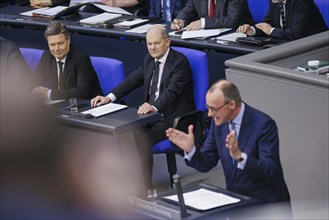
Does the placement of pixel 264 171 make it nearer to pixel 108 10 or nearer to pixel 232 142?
pixel 232 142

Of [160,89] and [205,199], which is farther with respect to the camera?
[160,89]

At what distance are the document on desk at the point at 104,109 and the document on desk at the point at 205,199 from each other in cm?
172

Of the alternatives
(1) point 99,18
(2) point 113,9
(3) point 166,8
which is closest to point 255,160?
(1) point 99,18

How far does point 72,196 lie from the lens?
4512 millimetres

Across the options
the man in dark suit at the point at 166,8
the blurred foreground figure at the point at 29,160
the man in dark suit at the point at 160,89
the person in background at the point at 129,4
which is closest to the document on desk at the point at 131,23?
the man in dark suit at the point at 166,8


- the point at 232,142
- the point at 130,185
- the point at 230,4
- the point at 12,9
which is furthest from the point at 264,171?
the point at 12,9

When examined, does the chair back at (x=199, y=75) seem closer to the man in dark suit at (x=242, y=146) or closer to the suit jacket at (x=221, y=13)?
the suit jacket at (x=221, y=13)

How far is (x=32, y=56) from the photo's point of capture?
8070mm

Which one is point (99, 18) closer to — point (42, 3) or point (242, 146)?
point (42, 3)

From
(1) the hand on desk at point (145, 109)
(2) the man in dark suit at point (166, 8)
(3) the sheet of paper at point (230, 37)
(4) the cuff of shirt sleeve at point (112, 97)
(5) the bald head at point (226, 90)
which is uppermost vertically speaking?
(5) the bald head at point (226, 90)

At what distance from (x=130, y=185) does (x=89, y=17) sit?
3.13 m

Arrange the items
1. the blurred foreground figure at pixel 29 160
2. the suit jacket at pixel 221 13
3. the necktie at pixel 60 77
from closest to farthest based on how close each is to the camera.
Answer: the blurred foreground figure at pixel 29 160
the necktie at pixel 60 77
the suit jacket at pixel 221 13

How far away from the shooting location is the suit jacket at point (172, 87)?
23.7 ft

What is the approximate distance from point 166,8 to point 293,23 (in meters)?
2.23
